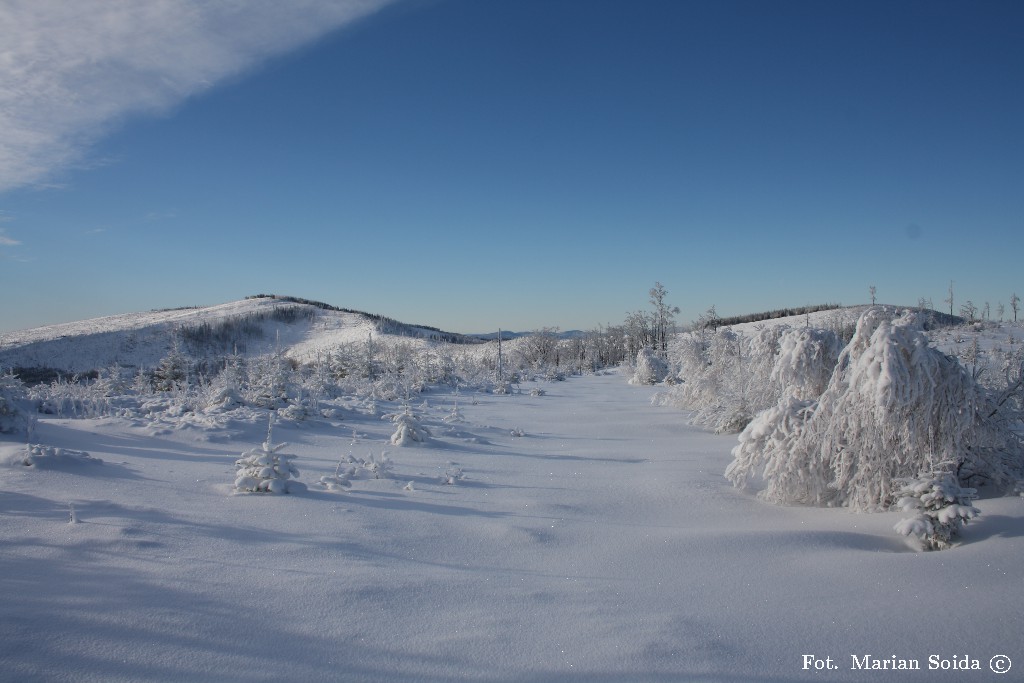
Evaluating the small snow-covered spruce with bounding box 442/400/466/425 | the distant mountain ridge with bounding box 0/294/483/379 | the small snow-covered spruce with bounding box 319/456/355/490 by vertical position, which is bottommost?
the small snow-covered spruce with bounding box 319/456/355/490

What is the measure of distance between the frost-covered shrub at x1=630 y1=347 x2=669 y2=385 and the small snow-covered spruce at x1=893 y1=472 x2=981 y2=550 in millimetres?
18656

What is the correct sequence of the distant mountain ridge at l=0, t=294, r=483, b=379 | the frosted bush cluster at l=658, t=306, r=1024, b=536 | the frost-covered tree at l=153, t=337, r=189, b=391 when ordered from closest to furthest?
the frosted bush cluster at l=658, t=306, r=1024, b=536 → the frost-covered tree at l=153, t=337, r=189, b=391 → the distant mountain ridge at l=0, t=294, r=483, b=379

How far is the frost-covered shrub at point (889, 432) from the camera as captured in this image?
4.43 m

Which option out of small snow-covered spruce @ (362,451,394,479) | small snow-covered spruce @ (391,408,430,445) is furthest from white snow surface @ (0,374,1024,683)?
small snow-covered spruce @ (391,408,430,445)

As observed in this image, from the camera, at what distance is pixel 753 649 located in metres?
2.56

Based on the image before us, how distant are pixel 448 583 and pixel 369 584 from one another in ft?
1.48

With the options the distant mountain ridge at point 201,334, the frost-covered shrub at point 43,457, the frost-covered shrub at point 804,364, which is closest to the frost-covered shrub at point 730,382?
the frost-covered shrub at point 804,364

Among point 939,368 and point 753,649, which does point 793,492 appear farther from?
point 753,649

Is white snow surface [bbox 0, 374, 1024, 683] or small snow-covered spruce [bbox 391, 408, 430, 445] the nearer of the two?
white snow surface [bbox 0, 374, 1024, 683]

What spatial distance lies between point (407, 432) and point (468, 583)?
4.85m

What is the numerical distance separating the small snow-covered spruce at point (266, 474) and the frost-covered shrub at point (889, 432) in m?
4.28

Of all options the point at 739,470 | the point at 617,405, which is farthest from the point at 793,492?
the point at 617,405

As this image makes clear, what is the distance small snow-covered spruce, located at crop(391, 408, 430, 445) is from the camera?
7.88 m

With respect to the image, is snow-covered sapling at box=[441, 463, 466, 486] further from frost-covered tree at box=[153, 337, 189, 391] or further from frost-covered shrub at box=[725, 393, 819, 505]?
frost-covered tree at box=[153, 337, 189, 391]
